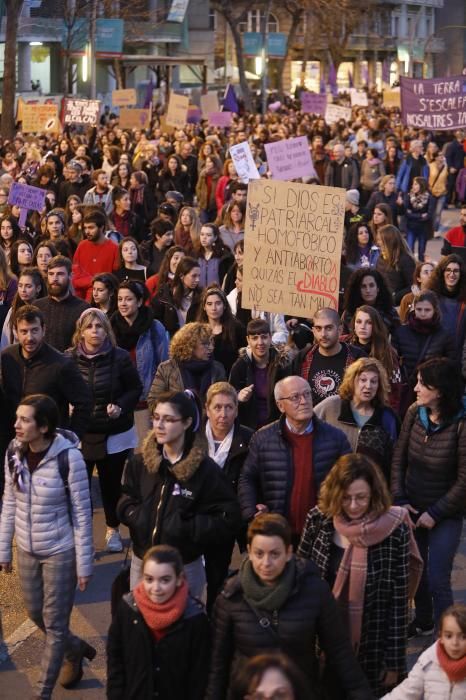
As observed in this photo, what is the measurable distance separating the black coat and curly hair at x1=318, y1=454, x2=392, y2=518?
3332mm

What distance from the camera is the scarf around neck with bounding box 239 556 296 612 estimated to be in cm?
483

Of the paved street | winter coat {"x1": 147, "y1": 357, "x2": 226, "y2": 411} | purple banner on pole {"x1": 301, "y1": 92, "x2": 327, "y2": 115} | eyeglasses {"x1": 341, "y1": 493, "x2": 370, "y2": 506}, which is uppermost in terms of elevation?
purple banner on pole {"x1": 301, "y1": 92, "x2": 327, "y2": 115}

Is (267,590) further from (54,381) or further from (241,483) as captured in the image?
(54,381)

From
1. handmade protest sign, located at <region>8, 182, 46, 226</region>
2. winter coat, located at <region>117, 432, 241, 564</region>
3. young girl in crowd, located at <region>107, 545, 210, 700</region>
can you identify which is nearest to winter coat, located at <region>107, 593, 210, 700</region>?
young girl in crowd, located at <region>107, 545, 210, 700</region>

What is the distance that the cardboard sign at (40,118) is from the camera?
1035 inches

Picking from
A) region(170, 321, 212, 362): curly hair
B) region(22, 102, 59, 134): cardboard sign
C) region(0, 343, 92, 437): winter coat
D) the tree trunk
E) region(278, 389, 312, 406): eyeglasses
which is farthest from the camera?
the tree trunk

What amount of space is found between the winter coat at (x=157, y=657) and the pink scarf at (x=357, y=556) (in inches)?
26.9

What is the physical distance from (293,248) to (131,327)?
147 cm

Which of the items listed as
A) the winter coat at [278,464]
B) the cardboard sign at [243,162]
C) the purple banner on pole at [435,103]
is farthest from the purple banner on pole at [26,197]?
the winter coat at [278,464]

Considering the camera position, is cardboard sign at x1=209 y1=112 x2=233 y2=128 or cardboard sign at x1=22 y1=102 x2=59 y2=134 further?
cardboard sign at x1=209 y1=112 x2=233 y2=128

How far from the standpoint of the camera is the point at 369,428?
6832 millimetres

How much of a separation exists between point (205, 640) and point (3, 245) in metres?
8.08

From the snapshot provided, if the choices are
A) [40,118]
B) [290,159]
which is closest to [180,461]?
[290,159]

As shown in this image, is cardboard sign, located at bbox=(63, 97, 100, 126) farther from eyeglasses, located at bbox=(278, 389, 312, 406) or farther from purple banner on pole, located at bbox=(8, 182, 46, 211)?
eyeglasses, located at bbox=(278, 389, 312, 406)
